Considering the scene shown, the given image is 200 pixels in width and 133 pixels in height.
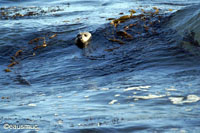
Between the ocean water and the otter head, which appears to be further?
the otter head

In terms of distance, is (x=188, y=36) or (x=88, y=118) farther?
(x=188, y=36)

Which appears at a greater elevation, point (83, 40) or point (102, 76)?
point (83, 40)

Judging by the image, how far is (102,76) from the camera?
21.3 ft

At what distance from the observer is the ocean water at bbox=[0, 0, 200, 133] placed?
3.65 metres

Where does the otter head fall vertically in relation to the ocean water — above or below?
above

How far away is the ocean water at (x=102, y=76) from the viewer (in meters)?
3.65

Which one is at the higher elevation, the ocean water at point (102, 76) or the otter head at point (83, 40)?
the otter head at point (83, 40)

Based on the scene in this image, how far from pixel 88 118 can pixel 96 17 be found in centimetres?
897

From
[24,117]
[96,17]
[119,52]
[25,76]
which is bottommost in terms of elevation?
[24,117]

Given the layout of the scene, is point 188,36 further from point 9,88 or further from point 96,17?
point 96,17

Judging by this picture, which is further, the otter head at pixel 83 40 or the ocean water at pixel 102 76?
the otter head at pixel 83 40

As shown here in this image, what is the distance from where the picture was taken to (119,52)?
793 centimetres

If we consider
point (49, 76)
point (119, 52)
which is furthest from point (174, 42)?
point (49, 76)

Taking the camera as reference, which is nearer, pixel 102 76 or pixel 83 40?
pixel 102 76
